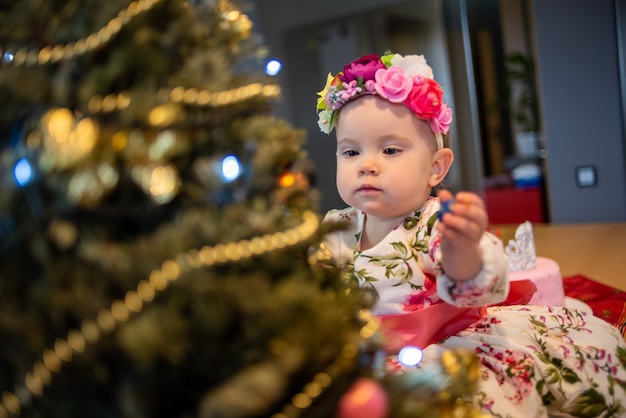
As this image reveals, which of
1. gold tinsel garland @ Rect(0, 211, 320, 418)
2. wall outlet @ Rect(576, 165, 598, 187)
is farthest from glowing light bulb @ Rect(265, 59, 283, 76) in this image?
wall outlet @ Rect(576, 165, 598, 187)

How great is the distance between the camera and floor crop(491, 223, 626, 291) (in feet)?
6.53

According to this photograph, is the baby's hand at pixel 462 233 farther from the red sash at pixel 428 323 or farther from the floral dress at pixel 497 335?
the red sash at pixel 428 323

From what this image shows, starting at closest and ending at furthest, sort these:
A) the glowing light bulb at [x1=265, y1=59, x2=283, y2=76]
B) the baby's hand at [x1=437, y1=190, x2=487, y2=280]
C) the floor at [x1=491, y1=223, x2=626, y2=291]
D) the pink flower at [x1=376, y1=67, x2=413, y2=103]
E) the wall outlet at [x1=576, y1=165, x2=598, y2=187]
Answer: the glowing light bulb at [x1=265, y1=59, x2=283, y2=76]
the baby's hand at [x1=437, y1=190, x2=487, y2=280]
the pink flower at [x1=376, y1=67, x2=413, y2=103]
the floor at [x1=491, y1=223, x2=626, y2=291]
the wall outlet at [x1=576, y1=165, x2=598, y2=187]

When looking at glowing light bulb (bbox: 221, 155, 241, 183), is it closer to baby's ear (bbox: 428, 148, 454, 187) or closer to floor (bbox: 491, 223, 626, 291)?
baby's ear (bbox: 428, 148, 454, 187)

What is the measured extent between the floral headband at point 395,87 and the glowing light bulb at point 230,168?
0.51 meters

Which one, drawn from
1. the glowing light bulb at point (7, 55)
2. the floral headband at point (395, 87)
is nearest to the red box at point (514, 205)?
the floral headband at point (395, 87)

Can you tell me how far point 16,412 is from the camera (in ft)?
1.37

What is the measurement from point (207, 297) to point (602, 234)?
8.26ft

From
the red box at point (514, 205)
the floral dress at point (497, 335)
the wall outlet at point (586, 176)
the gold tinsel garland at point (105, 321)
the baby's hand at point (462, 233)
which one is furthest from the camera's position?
the red box at point (514, 205)

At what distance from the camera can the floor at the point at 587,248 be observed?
1.99m

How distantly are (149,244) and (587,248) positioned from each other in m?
2.30

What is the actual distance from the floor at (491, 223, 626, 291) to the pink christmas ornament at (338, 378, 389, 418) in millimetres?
1629

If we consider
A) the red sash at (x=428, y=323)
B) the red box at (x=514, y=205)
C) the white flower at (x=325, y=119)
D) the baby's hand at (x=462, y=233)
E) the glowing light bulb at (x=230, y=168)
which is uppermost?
the white flower at (x=325, y=119)

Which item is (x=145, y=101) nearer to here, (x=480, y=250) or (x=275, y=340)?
(x=275, y=340)
